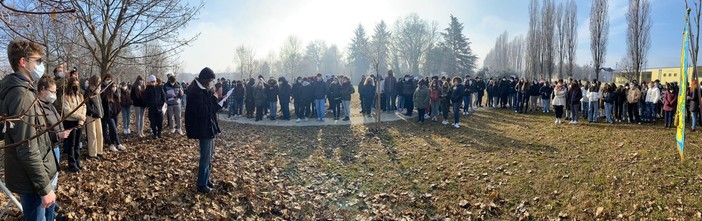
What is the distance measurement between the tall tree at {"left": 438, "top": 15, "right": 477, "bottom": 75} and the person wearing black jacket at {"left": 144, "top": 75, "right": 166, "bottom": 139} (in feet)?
147

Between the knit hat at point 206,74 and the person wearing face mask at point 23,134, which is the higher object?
the knit hat at point 206,74

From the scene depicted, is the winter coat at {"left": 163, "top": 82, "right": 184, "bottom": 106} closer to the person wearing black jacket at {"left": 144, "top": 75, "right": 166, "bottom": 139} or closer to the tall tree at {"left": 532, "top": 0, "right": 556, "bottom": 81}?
the person wearing black jacket at {"left": 144, "top": 75, "right": 166, "bottom": 139}

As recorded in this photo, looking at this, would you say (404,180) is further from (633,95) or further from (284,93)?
(633,95)

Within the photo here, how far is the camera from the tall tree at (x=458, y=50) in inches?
1978

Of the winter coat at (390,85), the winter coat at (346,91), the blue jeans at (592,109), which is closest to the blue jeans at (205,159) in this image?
the winter coat at (346,91)

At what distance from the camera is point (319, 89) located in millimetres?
14750

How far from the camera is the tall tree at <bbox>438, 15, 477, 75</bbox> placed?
50.2 metres

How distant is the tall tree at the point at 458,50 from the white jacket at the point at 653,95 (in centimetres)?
3725

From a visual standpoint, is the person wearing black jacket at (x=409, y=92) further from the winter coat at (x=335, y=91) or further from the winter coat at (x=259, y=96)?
the winter coat at (x=259, y=96)

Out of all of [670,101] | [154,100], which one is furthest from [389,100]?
[154,100]

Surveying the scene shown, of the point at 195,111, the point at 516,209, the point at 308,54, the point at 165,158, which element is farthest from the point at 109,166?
the point at 308,54

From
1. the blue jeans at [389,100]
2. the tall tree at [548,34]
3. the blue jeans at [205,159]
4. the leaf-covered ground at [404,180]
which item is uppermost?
the tall tree at [548,34]

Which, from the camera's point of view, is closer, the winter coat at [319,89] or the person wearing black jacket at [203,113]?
the person wearing black jacket at [203,113]

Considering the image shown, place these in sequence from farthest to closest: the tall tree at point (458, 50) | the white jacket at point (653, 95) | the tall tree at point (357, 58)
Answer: the tall tree at point (357, 58)
the tall tree at point (458, 50)
the white jacket at point (653, 95)
